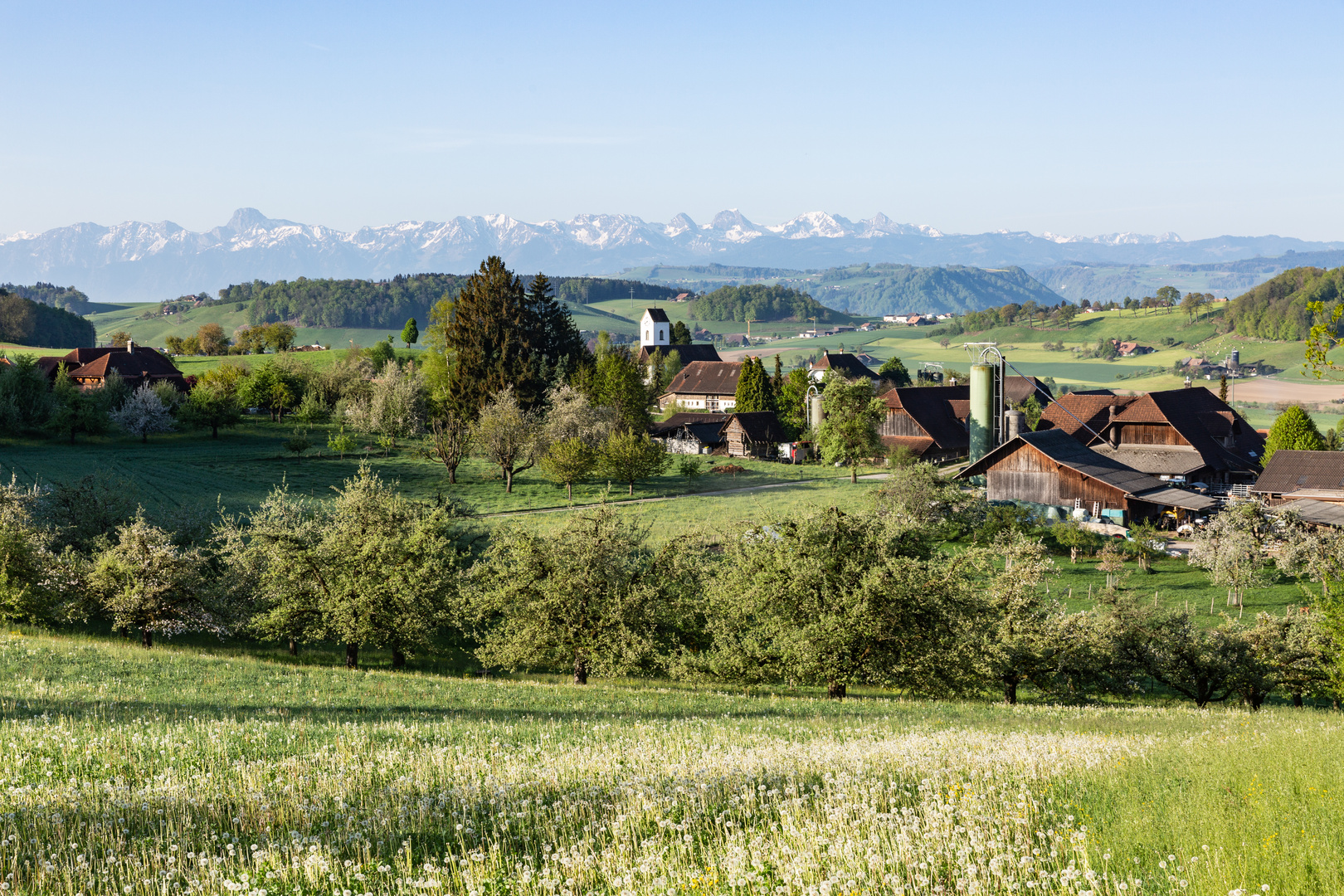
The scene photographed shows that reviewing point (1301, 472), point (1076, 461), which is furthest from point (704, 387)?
point (1301, 472)

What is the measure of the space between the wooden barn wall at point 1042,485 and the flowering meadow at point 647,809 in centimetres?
5118

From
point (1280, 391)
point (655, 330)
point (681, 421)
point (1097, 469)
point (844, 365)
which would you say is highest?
point (655, 330)

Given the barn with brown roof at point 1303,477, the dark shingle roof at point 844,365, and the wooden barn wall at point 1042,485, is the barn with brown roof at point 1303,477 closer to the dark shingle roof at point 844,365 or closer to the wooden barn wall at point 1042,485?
the wooden barn wall at point 1042,485

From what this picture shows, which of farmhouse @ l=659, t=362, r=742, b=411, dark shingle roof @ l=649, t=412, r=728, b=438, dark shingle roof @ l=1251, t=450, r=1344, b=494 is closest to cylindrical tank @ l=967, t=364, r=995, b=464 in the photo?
dark shingle roof @ l=1251, t=450, r=1344, b=494

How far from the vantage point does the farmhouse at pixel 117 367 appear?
10919 centimetres

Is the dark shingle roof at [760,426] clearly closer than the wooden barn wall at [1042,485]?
No

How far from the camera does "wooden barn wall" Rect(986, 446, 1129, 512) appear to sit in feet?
200

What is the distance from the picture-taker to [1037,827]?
7332mm

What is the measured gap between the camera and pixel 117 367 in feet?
369

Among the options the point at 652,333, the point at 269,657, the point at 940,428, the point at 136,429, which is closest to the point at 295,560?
the point at 269,657

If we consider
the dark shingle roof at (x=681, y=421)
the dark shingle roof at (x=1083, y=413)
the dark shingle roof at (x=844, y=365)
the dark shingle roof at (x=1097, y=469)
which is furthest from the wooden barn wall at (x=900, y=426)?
the dark shingle roof at (x=844, y=365)

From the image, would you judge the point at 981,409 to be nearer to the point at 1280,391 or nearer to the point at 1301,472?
the point at 1301,472

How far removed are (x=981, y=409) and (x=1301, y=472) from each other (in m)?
26.9

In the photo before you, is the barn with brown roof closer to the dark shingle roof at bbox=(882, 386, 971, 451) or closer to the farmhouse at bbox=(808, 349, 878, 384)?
the dark shingle roof at bbox=(882, 386, 971, 451)
